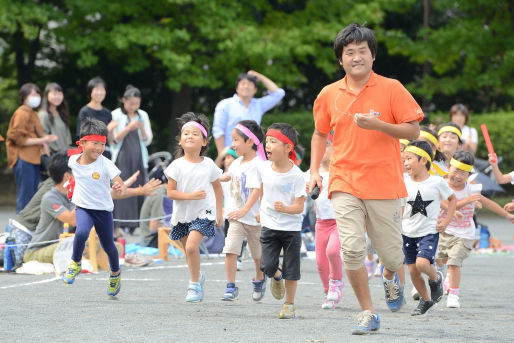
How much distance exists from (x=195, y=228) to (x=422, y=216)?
195cm

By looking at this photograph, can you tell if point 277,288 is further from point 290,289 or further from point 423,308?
point 423,308

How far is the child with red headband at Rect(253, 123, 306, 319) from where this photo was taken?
799cm

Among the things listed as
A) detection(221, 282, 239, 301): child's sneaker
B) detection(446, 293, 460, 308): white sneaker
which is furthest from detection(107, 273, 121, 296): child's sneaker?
detection(446, 293, 460, 308): white sneaker

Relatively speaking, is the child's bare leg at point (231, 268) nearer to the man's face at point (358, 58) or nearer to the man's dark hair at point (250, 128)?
the man's dark hair at point (250, 128)

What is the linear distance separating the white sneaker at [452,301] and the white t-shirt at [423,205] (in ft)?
2.28

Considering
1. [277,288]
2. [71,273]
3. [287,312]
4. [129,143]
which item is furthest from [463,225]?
[129,143]

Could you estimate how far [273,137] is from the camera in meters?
8.07

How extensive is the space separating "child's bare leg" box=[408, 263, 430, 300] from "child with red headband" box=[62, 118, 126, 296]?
2533mm

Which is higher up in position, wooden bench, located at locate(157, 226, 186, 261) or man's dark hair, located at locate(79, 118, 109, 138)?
man's dark hair, located at locate(79, 118, 109, 138)

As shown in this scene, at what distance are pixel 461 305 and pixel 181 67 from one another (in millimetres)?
14530

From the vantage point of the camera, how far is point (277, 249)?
318 inches

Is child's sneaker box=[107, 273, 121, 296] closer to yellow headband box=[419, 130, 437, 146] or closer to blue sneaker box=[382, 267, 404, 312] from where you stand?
blue sneaker box=[382, 267, 404, 312]

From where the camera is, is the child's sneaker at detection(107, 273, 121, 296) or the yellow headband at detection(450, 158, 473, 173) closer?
the child's sneaker at detection(107, 273, 121, 296)

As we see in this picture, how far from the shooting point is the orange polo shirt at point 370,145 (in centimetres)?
679
